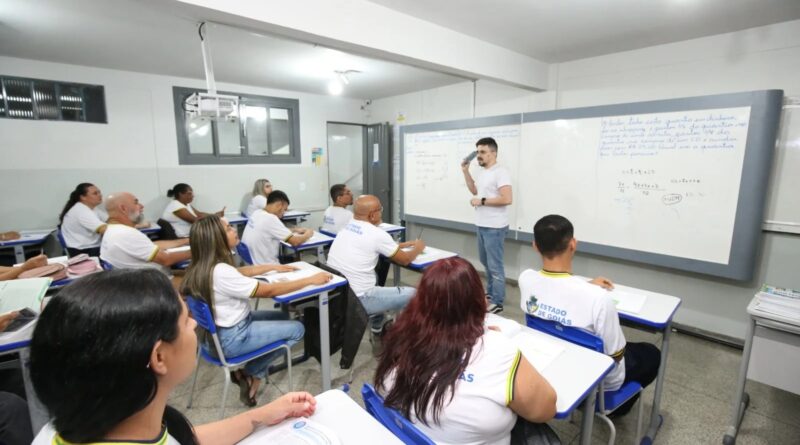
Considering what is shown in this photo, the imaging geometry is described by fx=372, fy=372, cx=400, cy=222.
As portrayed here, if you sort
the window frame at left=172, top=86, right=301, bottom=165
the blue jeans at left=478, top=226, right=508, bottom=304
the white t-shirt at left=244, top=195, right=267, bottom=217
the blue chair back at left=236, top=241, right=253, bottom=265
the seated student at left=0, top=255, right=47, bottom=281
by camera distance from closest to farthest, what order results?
the seated student at left=0, top=255, right=47, bottom=281 < the blue chair back at left=236, top=241, right=253, bottom=265 < the blue jeans at left=478, top=226, right=508, bottom=304 < the window frame at left=172, top=86, right=301, bottom=165 < the white t-shirt at left=244, top=195, right=267, bottom=217

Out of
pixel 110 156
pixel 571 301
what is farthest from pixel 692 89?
pixel 110 156

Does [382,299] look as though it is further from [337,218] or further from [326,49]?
[326,49]

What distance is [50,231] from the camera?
13.6ft

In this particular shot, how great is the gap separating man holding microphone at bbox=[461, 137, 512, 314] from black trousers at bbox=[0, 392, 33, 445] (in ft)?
10.2

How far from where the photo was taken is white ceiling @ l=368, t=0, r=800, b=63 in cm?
252

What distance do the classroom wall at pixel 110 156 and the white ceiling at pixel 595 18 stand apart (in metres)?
3.54

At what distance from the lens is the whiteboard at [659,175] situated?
9.02 feet

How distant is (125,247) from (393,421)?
2.55 meters

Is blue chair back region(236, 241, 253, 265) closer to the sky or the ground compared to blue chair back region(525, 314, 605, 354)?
closer to the ground

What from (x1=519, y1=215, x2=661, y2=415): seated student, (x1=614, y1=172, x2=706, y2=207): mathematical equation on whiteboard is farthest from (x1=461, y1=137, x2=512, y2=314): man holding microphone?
(x1=519, y1=215, x2=661, y2=415): seated student

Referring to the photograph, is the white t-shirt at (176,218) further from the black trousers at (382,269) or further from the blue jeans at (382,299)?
the blue jeans at (382,299)

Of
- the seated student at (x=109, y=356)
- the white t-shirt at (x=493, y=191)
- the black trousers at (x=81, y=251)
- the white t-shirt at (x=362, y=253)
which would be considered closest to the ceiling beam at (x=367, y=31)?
the white t-shirt at (x=493, y=191)

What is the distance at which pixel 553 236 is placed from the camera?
5.54ft

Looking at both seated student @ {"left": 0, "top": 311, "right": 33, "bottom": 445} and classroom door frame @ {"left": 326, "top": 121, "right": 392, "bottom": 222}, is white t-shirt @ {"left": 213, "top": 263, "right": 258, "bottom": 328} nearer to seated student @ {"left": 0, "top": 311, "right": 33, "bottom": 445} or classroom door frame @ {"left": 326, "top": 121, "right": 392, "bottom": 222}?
seated student @ {"left": 0, "top": 311, "right": 33, "bottom": 445}
